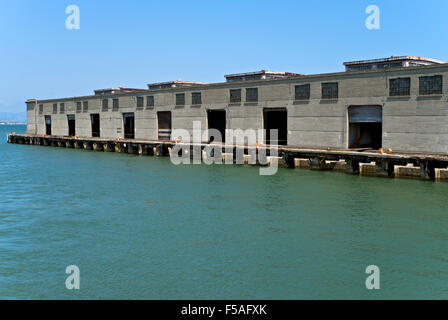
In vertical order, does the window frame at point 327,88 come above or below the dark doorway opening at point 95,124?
above

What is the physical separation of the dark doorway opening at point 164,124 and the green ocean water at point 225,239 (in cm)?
3257

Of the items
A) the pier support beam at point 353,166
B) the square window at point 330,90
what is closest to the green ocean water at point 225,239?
the pier support beam at point 353,166

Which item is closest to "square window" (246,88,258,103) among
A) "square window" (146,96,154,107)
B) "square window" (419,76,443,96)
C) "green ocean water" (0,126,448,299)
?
"green ocean water" (0,126,448,299)

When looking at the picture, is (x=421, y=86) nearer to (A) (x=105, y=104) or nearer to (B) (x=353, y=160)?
(B) (x=353, y=160)

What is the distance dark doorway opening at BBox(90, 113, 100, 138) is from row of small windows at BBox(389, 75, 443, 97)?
196 ft

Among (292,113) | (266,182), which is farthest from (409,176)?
(292,113)

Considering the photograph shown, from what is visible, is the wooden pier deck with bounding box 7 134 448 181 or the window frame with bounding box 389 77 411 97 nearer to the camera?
the wooden pier deck with bounding box 7 134 448 181

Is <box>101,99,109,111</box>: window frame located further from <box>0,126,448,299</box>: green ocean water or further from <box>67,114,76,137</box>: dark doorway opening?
<box>0,126,448,299</box>: green ocean water

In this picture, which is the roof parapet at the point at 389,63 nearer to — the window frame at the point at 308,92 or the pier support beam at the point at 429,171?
the window frame at the point at 308,92

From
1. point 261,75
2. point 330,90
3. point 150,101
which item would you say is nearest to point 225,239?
point 330,90

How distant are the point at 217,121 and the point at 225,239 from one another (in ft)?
148

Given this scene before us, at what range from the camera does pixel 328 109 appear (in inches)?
1932

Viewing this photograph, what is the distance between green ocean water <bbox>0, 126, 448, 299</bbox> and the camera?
1633 centimetres

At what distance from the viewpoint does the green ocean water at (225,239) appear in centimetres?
1633
